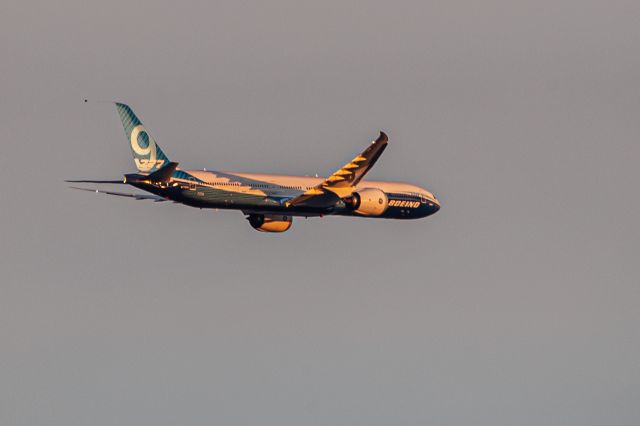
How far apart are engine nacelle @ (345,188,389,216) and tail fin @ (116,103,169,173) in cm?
1134

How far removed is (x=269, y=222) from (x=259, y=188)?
4.92 m

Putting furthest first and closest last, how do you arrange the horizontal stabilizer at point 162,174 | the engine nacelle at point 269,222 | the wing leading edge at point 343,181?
the engine nacelle at point 269,222, the wing leading edge at point 343,181, the horizontal stabilizer at point 162,174

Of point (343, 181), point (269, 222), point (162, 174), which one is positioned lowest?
point (162, 174)

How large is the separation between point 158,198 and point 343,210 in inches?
420

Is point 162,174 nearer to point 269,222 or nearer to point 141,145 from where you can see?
point 141,145

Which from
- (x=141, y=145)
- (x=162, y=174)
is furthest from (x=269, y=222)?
(x=162, y=174)

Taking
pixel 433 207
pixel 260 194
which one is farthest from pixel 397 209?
pixel 260 194

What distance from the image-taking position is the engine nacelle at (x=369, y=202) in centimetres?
10169

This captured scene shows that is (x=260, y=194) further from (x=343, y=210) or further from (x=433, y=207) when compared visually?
(x=433, y=207)

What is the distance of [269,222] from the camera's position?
341ft

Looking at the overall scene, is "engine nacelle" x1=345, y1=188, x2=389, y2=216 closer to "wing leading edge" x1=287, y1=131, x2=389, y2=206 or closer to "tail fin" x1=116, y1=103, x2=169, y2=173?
"wing leading edge" x1=287, y1=131, x2=389, y2=206

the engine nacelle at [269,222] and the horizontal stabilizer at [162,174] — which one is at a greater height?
the engine nacelle at [269,222]

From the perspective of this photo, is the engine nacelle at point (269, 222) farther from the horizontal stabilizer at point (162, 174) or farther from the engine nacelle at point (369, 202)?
the horizontal stabilizer at point (162, 174)

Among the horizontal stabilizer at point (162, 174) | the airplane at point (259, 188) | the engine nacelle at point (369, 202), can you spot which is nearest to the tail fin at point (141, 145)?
the airplane at point (259, 188)
